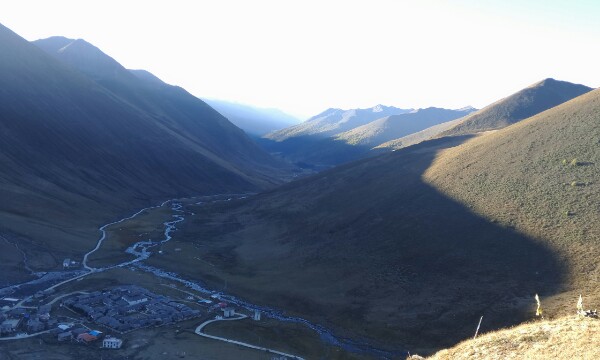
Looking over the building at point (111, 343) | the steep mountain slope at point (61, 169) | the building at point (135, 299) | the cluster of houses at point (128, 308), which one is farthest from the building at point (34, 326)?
the steep mountain slope at point (61, 169)

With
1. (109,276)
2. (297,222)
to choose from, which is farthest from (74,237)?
(297,222)

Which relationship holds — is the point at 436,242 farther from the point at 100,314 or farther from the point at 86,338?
the point at 86,338

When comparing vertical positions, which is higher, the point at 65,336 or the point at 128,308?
the point at 65,336

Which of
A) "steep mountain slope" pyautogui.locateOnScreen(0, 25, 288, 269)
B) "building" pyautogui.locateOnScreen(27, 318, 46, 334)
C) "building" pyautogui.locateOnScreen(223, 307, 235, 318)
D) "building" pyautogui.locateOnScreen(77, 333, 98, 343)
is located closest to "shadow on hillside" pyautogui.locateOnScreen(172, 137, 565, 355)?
"building" pyautogui.locateOnScreen(223, 307, 235, 318)

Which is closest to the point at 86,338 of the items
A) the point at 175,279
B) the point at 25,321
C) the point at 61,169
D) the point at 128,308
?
the point at 25,321

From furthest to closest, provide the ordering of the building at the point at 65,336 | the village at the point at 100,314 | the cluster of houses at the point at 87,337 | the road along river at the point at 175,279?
1. the road along river at the point at 175,279
2. the village at the point at 100,314
3. the building at the point at 65,336
4. the cluster of houses at the point at 87,337

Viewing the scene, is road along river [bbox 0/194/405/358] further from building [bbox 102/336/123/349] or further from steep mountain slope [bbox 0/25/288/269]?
building [bbox 102/336/123/349]

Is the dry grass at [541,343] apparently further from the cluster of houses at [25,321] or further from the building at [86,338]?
the cluster of houses at [25,321]
